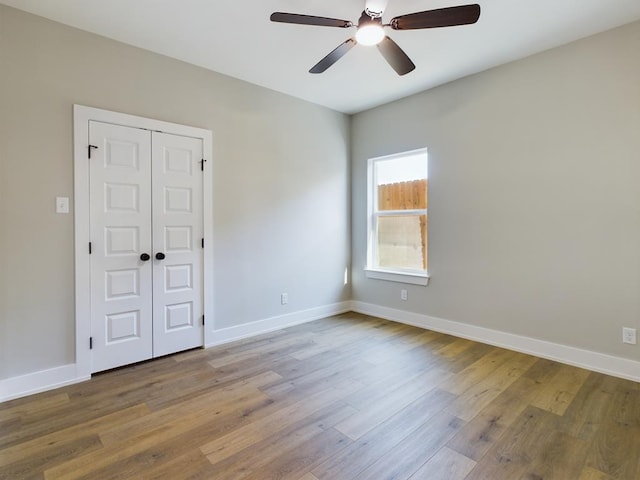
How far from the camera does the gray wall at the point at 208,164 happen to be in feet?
7.62

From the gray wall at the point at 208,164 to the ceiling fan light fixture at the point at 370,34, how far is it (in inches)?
68.2

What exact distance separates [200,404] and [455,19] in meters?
2.89

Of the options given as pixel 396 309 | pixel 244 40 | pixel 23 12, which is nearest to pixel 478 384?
pixel 396 309

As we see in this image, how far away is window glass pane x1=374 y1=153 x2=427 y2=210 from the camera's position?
3.91 m

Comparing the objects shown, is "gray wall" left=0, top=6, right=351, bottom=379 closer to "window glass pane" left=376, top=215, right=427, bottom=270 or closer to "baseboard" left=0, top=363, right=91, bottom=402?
"baseboard" left=0, top=363, right=91, bottom=402

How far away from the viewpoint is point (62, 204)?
2488mm

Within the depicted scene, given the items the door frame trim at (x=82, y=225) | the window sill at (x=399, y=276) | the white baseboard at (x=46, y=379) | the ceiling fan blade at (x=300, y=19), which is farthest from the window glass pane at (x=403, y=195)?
the door frame trim at (x=82, y=225)

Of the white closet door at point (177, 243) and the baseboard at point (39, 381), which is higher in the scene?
the white closet door at point (177, 243)

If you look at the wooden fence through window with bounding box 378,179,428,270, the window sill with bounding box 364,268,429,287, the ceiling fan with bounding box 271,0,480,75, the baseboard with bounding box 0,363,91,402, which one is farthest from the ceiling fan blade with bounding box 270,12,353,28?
the baseboard with bounding box 0,363,91,402

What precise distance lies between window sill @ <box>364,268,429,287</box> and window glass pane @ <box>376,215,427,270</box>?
12cm

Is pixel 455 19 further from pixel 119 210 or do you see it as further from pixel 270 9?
pixel 119 210

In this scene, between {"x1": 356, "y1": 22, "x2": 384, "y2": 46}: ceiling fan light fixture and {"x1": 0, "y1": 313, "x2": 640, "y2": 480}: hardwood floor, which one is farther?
{"x1": 356, "y1": 22, "x2": 384, "y2": 46}: ceiling fan light fixture

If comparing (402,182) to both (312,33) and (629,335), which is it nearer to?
(312,33)

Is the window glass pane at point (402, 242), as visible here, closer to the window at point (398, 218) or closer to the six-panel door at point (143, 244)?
the window at point (398, 218)
